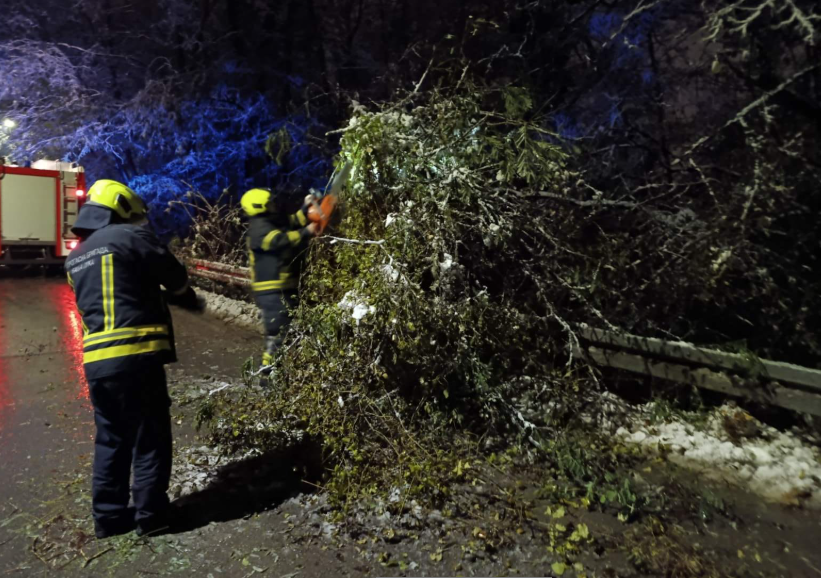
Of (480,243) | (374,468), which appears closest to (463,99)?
(480,243)

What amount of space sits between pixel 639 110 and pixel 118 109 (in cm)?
1072

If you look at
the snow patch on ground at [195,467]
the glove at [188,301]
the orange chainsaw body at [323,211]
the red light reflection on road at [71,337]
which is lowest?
the red light reflection on road at [71,337]

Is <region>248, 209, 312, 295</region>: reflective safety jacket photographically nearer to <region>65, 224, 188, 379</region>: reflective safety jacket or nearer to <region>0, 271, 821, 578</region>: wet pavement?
<region>0, 271, 821, 578</region>: wet pavement

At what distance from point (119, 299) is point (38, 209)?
11.3 metres

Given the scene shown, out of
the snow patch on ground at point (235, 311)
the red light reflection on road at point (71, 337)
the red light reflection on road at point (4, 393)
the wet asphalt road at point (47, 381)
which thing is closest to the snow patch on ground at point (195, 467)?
the wet asphalt road at point (47, 381)

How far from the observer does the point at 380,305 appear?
4.07 meters

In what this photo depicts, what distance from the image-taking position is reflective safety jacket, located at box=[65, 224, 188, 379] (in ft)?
9.92

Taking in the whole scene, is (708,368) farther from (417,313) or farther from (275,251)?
(275,251)

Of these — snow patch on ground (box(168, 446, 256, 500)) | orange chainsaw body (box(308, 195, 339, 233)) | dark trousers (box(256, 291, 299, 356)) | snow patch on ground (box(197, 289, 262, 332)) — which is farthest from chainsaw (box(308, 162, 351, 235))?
snow patch on ground (box(197, 289, 262, 332))

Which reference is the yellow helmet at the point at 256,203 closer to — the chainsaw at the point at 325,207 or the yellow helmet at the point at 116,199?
the chainsaw at the point at 325,207

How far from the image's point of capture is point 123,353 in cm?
303

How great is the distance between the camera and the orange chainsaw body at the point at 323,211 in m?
4.94

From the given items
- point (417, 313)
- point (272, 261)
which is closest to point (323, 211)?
point (272, 261)

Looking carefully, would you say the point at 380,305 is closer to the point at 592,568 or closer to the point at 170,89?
the point at 592,568
